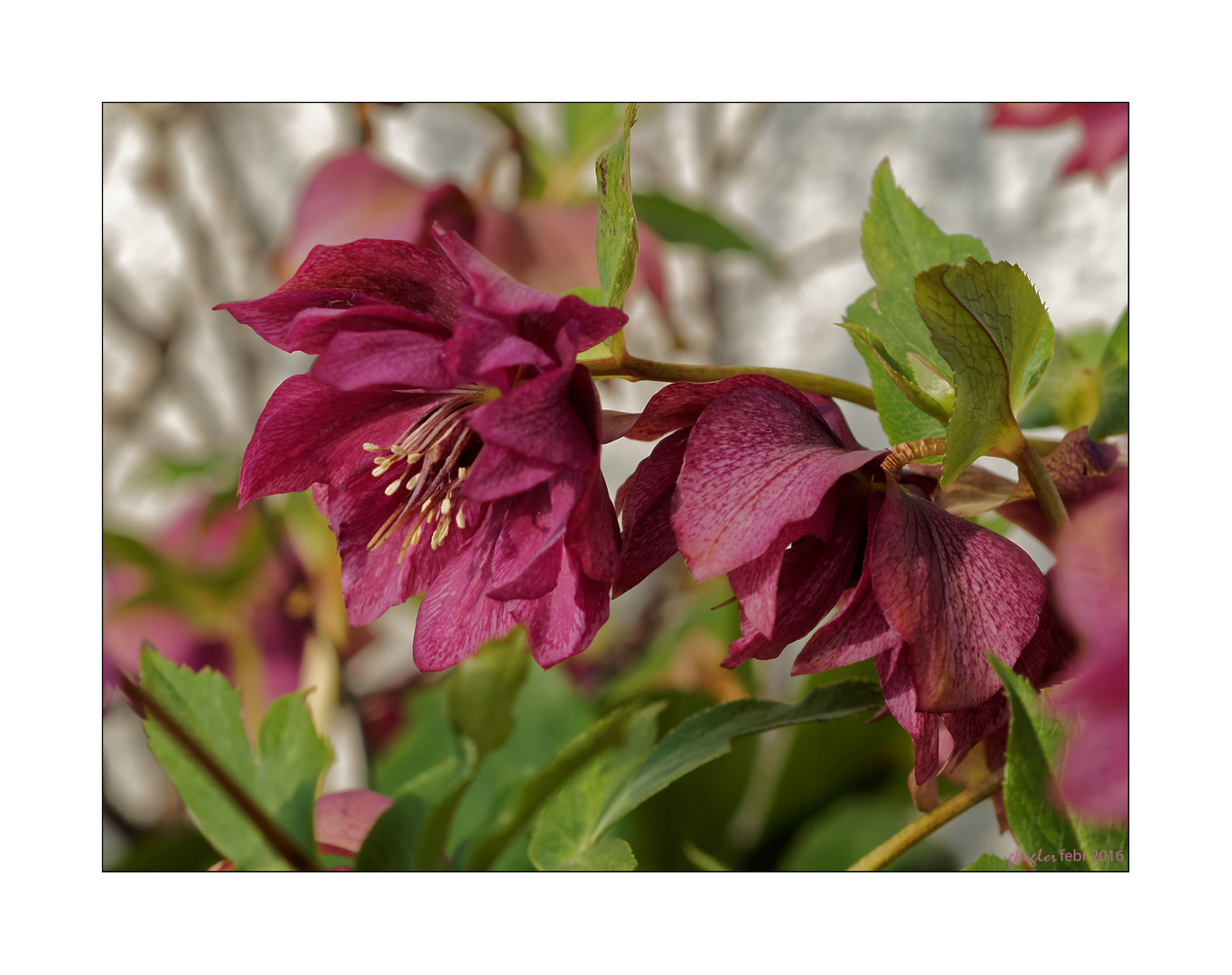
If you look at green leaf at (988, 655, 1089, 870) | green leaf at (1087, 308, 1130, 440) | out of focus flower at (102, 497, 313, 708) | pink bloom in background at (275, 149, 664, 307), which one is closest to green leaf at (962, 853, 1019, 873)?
green leaf at (988, 655, 1089, 870)

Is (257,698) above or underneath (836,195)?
underneath

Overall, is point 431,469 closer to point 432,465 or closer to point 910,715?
point 432,465

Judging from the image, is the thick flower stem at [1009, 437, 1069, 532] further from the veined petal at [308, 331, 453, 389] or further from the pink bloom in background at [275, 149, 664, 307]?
the pink bloom in background at [275, 149, 664, 307]

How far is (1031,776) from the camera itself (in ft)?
0.76

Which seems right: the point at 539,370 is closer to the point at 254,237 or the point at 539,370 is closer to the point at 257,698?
the point at 257,698

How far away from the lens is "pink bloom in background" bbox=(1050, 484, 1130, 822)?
0.21m

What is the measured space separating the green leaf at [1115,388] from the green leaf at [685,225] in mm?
297

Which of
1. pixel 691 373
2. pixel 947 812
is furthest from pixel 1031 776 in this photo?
pixel 691 373

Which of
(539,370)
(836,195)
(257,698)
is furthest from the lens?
(836,195)

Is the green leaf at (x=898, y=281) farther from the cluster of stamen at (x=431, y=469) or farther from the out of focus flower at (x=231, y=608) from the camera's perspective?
the out of focus flower at (x=231, y=608)

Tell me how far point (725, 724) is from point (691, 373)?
0.13 m

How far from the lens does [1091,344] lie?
42 centimetres
